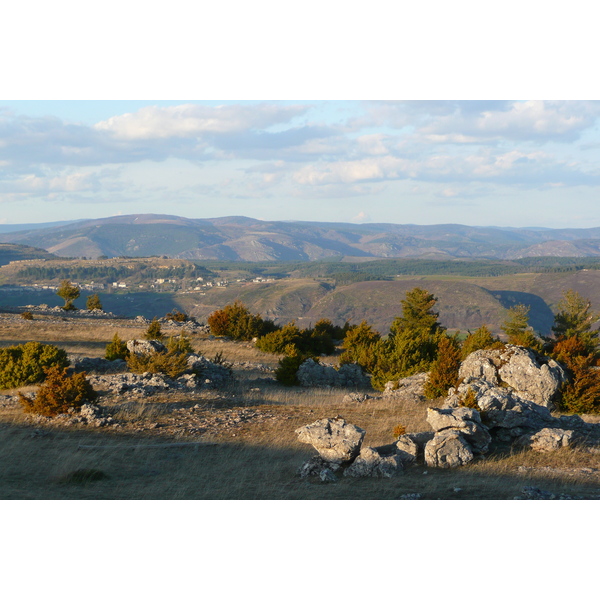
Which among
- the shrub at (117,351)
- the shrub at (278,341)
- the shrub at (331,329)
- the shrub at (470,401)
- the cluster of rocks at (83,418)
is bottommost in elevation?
the shrub at (331,329)

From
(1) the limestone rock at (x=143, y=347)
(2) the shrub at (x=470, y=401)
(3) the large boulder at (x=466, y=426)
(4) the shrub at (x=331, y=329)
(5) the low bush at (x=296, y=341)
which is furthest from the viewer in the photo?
(4) the shrub at (x=331, y=329)

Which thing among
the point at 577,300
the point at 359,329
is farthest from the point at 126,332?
the point at 577,300

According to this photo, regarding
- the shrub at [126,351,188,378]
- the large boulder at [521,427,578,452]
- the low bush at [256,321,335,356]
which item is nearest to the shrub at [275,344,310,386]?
the shrub at [126,351,188,378]

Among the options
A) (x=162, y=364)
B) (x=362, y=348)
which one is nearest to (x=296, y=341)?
(x=362, y=348)

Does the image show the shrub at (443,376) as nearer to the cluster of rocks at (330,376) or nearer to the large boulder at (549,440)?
the cluster of rocks at (330,376)

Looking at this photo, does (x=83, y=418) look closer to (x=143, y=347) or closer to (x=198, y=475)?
(x=198, y=475)

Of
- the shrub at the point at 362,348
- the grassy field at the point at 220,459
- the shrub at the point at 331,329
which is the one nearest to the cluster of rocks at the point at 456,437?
the grassy field at the point at 220,459

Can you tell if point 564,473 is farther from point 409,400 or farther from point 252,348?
point 252,348
